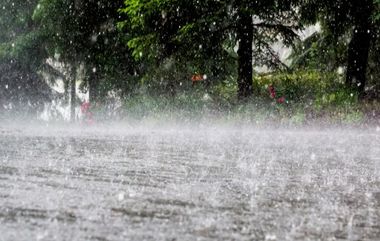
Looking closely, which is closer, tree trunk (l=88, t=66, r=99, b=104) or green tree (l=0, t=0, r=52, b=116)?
tree trunk (l=88, t=66, r=99, b=104)

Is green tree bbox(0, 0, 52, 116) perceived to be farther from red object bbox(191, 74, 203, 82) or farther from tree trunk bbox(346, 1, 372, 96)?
tree trunk bbox(346, 1, 372, 96)

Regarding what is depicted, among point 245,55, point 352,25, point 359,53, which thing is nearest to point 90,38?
point 245,55

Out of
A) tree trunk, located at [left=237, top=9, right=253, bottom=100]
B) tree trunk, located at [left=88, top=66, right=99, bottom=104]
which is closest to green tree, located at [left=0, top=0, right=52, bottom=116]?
tree trunk, located at [left=88, top=66, right=99, bottom=104]

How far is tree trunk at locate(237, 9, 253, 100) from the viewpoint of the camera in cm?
1639

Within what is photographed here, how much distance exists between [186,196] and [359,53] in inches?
537

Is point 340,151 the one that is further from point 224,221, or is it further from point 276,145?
point 224,221

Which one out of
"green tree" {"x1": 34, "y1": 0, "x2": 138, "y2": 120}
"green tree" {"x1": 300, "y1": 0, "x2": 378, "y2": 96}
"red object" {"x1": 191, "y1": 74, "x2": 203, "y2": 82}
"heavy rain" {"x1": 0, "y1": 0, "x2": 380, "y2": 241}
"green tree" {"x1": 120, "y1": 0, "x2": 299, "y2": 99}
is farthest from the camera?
A: "green tree" {"x1": 34, "y1": 0, "x2": 138, "y2": 120}

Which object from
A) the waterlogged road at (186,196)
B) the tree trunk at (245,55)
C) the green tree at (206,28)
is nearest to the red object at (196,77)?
the green tree at (206,28)

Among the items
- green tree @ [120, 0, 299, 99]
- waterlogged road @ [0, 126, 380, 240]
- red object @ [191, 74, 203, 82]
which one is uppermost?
green tree @ [120, 0, 299, 99]

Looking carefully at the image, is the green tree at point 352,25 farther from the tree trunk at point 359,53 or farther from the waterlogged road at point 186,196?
the waterlogged road at point 186,196

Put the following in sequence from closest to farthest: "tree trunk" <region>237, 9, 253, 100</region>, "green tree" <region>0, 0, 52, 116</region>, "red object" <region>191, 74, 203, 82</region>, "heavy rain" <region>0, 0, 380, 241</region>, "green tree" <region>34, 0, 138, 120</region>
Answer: "heavy rain" <region>0, 0, 380, 241</region>, "tree trunk" <region>237, 9, 253, 100</region>, "red object" <region>191, 74, 203, 82</region>, "green tree" <region>34, 0, 138, 120</region>, "green tree" <region>0, 0, 52, 116</region>

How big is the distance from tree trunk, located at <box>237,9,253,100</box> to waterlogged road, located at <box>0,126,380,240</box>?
9732 mm

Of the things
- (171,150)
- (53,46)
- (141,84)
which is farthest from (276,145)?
(53,46)

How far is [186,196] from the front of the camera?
3.76 metres
